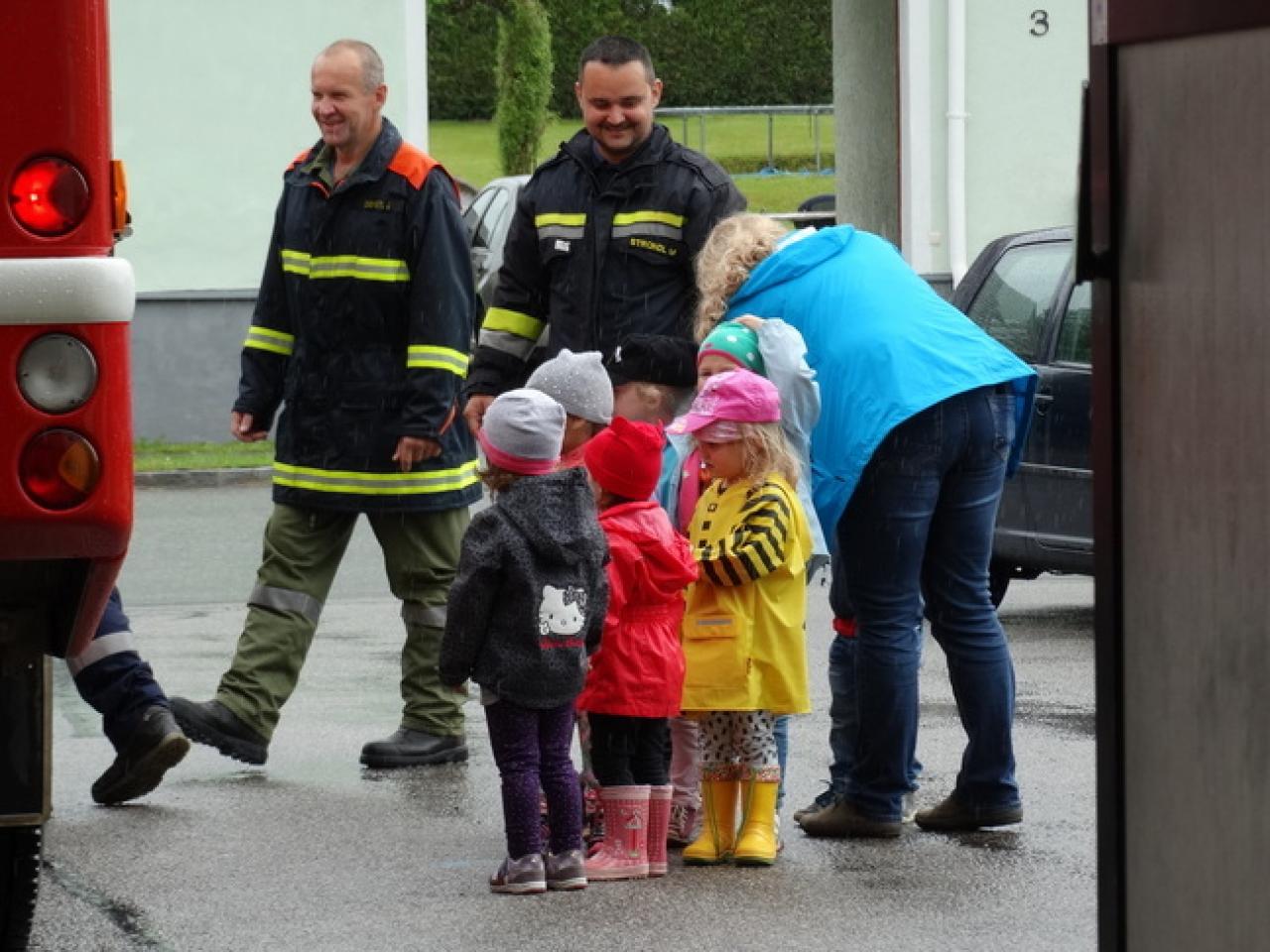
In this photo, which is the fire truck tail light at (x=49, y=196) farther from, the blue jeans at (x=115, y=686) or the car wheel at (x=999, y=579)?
the car wheel at (x=999, y=579)

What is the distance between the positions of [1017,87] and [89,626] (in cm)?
1809

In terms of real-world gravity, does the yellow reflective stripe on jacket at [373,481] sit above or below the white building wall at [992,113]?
below

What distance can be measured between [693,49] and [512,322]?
57.8 m

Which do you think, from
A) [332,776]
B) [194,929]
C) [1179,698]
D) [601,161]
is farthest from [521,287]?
[1179,698]

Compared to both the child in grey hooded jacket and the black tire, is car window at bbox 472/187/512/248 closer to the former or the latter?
the child in grey hooded jacket

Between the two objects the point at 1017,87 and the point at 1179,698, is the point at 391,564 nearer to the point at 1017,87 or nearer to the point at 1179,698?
the point at 1179,698

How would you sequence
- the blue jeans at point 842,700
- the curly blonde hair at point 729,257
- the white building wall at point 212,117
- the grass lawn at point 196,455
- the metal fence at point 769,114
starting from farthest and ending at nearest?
the metal fence at point 769,114 → the white building wall at point 212,117 → the grass lawn at point 196,455 → the blue jeans at point 842,700 → the curly blonde hair at point 729,257

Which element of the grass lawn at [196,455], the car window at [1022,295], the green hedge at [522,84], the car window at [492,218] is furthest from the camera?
the green hedge at [522,84]

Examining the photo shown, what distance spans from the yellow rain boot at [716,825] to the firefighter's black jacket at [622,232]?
1350 millimetres

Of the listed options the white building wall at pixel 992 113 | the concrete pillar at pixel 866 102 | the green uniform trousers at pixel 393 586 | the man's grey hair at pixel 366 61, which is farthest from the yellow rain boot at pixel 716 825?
the white building wall at pixel 992 113

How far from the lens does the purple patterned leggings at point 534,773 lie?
5.58m

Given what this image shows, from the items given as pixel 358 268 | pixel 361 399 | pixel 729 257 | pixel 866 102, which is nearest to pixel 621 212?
pixel 729 257

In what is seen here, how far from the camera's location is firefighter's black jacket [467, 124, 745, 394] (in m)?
6.65

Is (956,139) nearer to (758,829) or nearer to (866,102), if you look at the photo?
(866,102)
